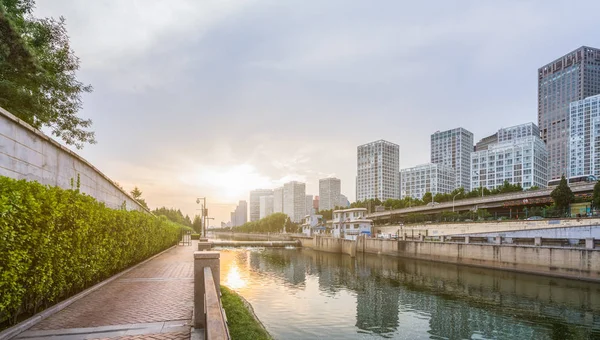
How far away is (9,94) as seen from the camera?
530 inches

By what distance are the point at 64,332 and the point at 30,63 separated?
10.4 metres

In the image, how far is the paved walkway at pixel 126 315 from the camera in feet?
23.8

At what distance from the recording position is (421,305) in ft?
67.5

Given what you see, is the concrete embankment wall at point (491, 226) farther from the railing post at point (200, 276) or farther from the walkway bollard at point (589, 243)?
the railing post at point (200, 276)

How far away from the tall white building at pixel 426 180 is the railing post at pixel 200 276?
169m

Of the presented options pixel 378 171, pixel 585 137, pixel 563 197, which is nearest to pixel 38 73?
pixel 563 197

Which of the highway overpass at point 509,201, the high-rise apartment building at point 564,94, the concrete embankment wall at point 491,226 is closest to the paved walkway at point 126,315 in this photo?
the concrete embankment wall at point 491,226

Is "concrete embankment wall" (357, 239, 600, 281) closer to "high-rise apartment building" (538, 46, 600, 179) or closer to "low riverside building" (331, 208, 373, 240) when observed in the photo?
"low riverside building" (331, 208, 373, 240)

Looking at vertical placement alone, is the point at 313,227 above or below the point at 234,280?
below

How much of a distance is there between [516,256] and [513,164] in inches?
5032

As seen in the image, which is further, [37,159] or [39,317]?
[37,159]

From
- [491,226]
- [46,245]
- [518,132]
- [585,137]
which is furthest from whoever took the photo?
[518,132]

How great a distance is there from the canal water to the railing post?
25.6ft

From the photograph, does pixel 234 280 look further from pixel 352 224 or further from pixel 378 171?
pixel 378 171
